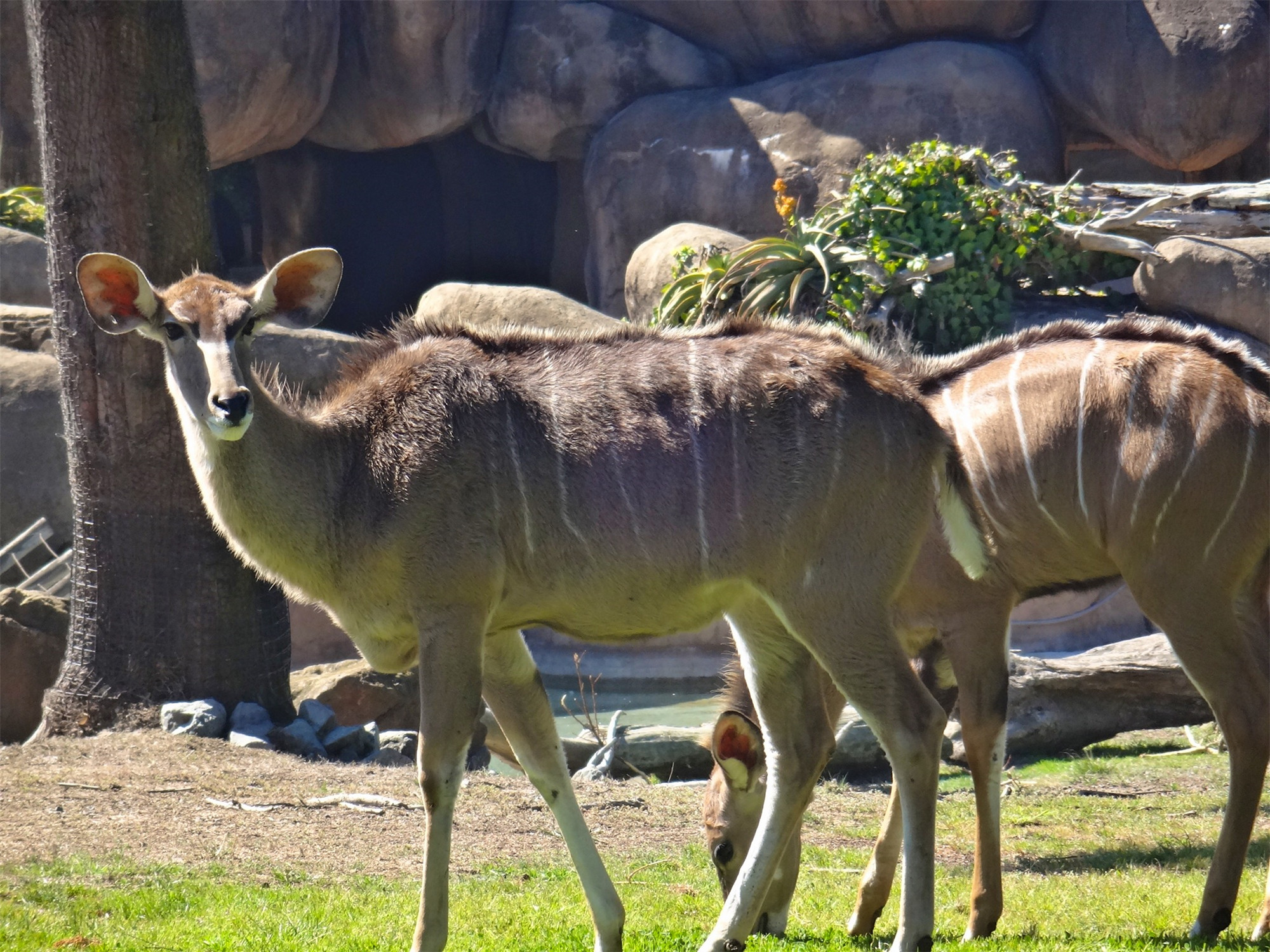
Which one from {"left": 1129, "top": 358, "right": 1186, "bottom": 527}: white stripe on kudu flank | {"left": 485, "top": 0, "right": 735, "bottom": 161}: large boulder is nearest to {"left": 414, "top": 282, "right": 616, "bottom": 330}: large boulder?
{"left": 485, "top": 0, "right": 735, "bottom": 161}: large boulder

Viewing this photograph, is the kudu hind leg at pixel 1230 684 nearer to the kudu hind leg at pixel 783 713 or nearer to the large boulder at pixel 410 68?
the kudu hind leg at pixel 783 713

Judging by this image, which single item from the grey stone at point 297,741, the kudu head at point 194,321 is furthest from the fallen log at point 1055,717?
the kudu head at point 194,321

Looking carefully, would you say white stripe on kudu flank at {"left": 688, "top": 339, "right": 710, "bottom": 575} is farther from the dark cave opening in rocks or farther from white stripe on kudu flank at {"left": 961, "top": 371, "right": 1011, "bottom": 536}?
the dark cave opening in rocks

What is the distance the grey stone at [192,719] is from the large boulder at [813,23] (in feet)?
34.0

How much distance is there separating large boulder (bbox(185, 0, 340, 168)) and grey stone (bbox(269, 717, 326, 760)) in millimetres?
8233

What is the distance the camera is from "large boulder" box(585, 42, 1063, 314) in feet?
44.9

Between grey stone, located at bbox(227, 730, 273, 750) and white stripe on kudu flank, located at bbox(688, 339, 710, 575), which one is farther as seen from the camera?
grey stone, located at bbox(227, 730, 273, 750)

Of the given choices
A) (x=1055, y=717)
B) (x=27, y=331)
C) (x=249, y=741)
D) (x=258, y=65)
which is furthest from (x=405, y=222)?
(x=249, y=741)

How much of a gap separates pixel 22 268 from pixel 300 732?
5.51 m

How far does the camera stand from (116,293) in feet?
12.3

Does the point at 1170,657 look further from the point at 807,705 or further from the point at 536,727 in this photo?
the point at 536,727

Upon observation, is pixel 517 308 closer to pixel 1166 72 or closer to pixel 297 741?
pixel 297 741

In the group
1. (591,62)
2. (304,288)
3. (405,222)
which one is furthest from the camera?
(405,222)

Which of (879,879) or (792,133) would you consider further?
(792,133)
